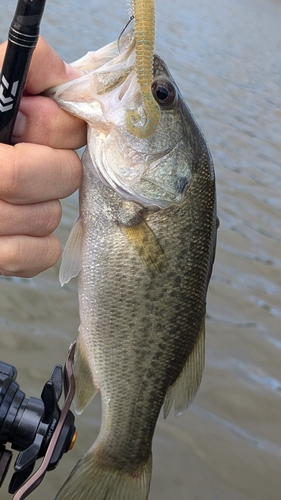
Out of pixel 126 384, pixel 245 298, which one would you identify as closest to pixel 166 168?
pixel 126 384

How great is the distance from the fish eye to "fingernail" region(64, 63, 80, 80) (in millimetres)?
253

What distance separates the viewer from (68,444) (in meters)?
1.50

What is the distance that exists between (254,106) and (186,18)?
6393 mm

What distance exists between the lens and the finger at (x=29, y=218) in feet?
4.23

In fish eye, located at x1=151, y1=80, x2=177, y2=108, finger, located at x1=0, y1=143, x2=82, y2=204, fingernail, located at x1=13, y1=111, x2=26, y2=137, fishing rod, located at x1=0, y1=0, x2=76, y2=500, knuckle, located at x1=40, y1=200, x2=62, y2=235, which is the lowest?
fishing rod, located at x1=0, y1=0, x2=76, y2=500

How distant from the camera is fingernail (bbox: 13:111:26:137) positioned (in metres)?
1.27

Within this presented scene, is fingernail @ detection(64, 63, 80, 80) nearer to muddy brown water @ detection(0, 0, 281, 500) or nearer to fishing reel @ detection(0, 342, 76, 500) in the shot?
muddy brown water @ detection(0, 0, 281, 500)

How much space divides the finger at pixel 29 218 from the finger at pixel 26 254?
0.02 m

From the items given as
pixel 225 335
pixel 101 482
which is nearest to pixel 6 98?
pixel 101 482

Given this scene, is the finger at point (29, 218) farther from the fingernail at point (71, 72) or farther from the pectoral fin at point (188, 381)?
the pectoral fin at point (188, 381)

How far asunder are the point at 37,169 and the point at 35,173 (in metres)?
0.01

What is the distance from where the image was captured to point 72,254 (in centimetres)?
161

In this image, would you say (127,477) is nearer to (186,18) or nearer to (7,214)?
(7,214)

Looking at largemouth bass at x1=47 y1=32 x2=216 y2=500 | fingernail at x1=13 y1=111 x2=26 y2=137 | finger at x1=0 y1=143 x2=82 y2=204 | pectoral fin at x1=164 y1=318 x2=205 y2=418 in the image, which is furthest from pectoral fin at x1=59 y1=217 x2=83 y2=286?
pectoral fin at x1=164 y1=318 x2=205 y2=418
